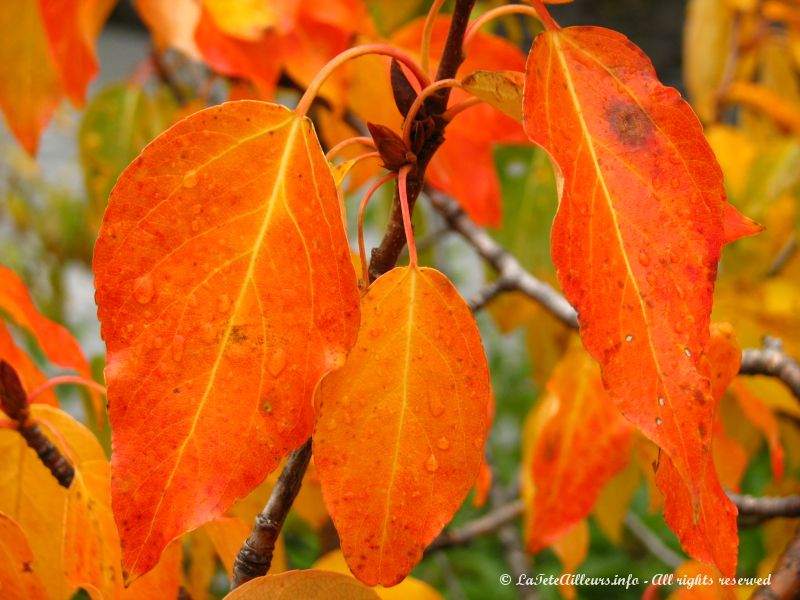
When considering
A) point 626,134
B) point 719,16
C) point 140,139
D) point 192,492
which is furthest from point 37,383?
point 719,16

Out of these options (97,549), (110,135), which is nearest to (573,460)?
(97,549)

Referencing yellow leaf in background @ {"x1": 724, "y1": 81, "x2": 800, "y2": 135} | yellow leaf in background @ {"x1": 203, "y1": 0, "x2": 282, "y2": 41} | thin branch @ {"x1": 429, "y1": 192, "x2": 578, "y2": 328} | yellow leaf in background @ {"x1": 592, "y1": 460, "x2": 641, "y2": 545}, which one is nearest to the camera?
yellow leaf in background @ {"x1": 203, "y1": 0, "x2": 282, "y2": 41}

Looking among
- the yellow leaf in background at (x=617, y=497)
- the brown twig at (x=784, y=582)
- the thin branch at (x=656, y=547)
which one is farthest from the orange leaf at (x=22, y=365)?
the thin branch at (x=656, y=547)

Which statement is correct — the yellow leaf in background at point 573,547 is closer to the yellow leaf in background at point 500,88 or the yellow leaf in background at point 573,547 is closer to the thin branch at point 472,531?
the thin branch at point 472,531

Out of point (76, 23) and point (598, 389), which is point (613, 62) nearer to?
point (598, 389)

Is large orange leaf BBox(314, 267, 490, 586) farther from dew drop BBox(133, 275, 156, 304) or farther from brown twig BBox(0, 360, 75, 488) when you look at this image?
brown twig BBox(0, 360, 75, 488)

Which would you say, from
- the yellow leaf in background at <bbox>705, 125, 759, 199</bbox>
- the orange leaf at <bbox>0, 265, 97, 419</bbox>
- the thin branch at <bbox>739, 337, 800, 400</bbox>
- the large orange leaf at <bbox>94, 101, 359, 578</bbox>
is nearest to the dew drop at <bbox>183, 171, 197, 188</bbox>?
the large orange leaf at <bbox>94, 101, 359, 578</bbox>
